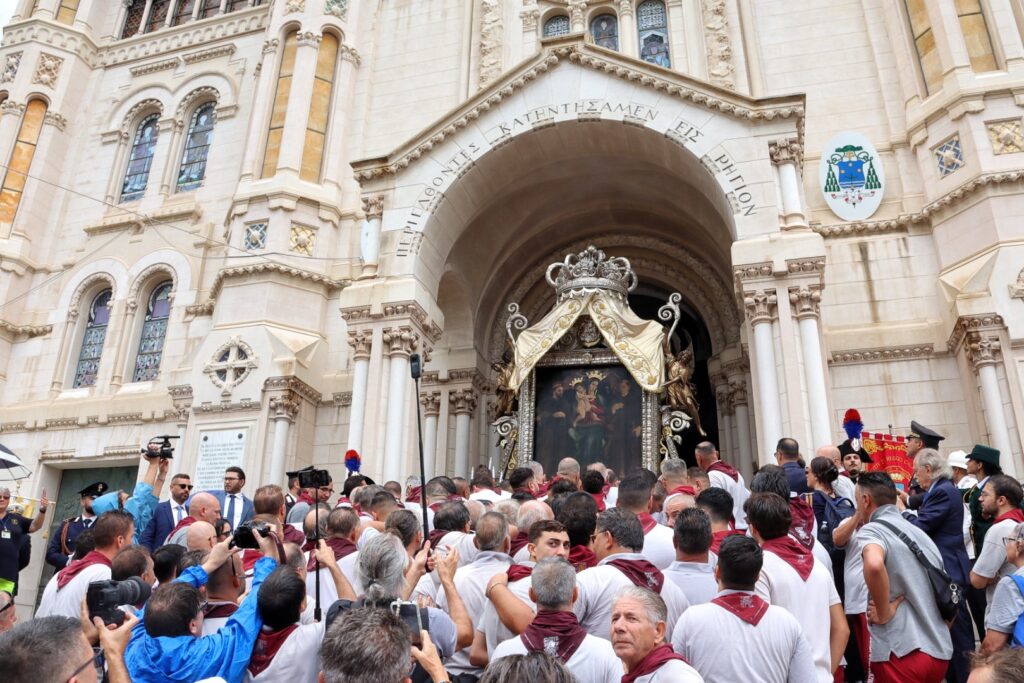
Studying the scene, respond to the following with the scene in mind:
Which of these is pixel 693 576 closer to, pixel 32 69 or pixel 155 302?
pixel 155 302

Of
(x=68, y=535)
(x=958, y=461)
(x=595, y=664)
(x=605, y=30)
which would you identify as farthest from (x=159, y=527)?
(x=605, y=30)

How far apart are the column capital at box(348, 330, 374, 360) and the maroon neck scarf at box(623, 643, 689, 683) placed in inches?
444

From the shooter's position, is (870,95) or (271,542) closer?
(271,542)

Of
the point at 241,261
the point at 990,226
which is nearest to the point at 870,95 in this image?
the point at 990,226

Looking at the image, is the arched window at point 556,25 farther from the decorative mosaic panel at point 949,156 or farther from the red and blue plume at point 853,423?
the red and blue plume at point 853,423

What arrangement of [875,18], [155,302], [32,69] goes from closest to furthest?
[875,18]
[155,302]
[32,69]

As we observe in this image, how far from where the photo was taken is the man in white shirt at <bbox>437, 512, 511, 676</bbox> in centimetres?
456

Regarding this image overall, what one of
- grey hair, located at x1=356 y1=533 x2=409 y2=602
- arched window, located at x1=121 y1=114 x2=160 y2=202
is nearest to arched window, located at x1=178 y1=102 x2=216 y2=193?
arched window, located at x1=121 y1=114 x2=160 y2=202

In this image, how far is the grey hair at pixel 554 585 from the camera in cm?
358

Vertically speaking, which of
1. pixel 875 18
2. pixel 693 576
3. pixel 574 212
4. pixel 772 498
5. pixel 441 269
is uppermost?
pixel 875 18

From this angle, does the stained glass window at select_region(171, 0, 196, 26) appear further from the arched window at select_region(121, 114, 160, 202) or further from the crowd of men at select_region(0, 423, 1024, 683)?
the crowd of men at select_region(0, 423, 1024, 683)

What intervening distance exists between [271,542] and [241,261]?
13553 millimetres

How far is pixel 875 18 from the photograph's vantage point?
1652cm

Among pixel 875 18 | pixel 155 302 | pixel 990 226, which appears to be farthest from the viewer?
pixel 155 302
